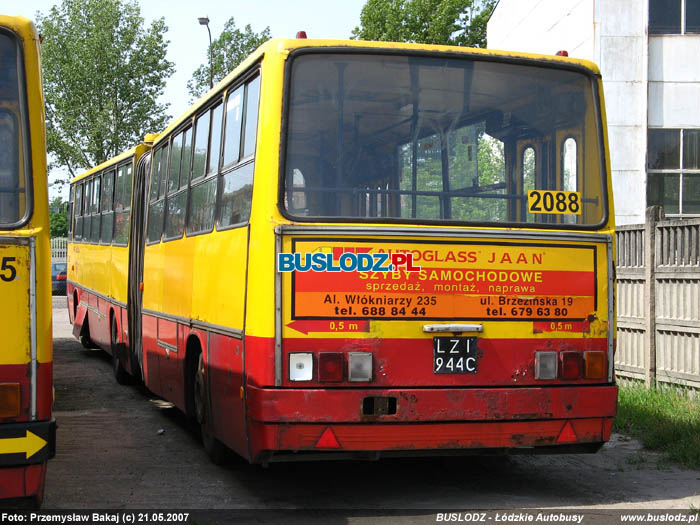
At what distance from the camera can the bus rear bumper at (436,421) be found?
716cm

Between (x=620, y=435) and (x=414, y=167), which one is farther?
(x=620, y=435)

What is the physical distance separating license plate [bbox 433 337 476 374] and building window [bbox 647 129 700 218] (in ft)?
51.0

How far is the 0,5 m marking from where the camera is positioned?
618 cm

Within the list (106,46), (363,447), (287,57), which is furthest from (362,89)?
(106,46)

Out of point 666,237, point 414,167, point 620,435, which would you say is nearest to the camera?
point 414,167

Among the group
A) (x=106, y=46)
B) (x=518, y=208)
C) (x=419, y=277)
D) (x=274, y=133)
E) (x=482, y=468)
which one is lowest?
(x=482, y=468)

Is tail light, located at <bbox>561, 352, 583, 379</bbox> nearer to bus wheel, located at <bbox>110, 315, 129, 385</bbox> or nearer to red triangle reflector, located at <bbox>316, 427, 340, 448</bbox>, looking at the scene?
red triangle reflector, located at <bbox>316, 427, 340, 448</bbox>

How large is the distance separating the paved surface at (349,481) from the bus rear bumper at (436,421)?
0.44m

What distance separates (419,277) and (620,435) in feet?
12.6

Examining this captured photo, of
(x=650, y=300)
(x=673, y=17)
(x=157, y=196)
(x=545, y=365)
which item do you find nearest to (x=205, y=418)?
(x=545, y=365)

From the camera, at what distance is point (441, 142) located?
7816 mm

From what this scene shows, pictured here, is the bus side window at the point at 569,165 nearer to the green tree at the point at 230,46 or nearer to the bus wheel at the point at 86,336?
the bus wheel at the point at 86,336

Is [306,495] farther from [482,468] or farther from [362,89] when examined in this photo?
[362,89]

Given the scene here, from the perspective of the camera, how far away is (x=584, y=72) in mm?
8211
